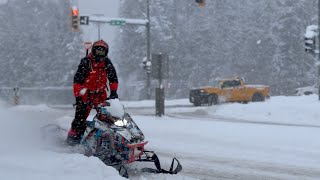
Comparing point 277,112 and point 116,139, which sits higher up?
point 116,139

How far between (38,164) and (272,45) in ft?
166

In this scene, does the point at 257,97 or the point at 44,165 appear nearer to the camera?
the point at 44,165

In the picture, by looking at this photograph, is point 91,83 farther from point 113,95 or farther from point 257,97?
point 257,97

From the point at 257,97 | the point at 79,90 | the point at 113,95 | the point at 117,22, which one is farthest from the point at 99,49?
the point at 117,22

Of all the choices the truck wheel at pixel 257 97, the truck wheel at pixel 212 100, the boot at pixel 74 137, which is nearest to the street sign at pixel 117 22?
the truck wheel at pixel 212 100

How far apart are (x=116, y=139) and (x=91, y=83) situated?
1.33 metres

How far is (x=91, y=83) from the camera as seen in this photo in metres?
8.65

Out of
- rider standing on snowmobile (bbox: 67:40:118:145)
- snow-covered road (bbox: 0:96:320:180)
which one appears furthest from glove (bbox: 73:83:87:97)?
snow-covered road (bbox: 0:96:320:180)

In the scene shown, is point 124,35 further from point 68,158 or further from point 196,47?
point 68,158

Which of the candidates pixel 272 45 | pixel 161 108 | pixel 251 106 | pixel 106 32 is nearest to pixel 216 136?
pixel 161 108

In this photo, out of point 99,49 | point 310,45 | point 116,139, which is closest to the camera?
point 116,139

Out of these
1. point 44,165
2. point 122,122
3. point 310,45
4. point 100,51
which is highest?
point 100,51

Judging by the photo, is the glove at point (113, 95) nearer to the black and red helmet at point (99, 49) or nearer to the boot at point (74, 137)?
the black and red helmet at point (99, 49)

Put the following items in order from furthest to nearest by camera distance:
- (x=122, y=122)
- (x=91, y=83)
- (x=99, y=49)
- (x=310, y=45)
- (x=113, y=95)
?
(x=310, y=45) → (x=113, y=95) → (x=91, y=83) → (x=99, y=49) → (x=122, y=122)
